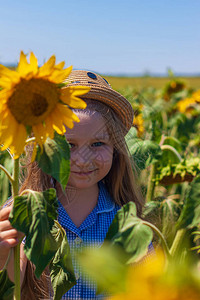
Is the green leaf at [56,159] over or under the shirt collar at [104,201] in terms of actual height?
over

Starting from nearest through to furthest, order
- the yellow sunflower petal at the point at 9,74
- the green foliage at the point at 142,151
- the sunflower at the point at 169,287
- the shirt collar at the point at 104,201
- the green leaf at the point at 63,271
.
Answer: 1. the sunflower at the point at 169,287
2. the yellow sunflower petal at the point at 9,74
3. the green leaf at the point at 63,271
4. the shirt collar at the point at 104,201
5. the green foliage at the point at 142,151

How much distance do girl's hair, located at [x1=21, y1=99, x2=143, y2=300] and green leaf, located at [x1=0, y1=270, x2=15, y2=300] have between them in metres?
0.32

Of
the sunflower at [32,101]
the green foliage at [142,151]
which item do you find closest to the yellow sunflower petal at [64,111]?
the sunflower at [32,101]

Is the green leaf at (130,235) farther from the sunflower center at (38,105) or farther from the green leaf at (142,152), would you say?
the green leaf at (142,152)

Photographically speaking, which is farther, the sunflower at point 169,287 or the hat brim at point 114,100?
the hat brim at point 114,100

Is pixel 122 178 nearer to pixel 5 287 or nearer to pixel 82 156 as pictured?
pixel 82 156

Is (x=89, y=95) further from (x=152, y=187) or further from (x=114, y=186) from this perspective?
(x=152, y=187)

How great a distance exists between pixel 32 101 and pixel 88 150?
414mm

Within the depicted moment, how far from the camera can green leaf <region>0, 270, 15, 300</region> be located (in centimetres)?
58

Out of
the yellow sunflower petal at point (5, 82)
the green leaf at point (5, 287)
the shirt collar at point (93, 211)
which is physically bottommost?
the shirt collar at point (93, 211)

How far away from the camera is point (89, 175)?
0.94 m

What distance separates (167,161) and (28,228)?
1.01 metres

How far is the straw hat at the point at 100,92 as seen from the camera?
0.90 m

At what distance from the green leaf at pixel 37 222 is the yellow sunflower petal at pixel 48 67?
0.51 ft
